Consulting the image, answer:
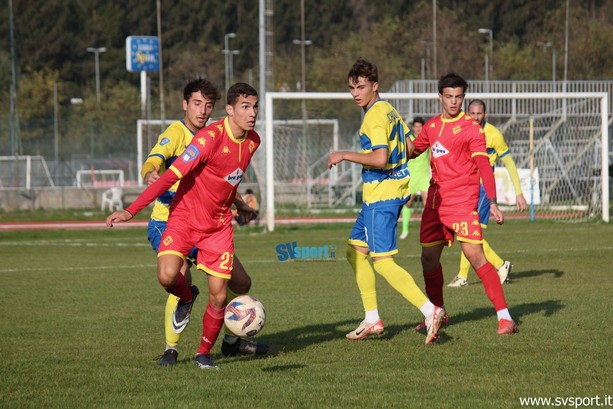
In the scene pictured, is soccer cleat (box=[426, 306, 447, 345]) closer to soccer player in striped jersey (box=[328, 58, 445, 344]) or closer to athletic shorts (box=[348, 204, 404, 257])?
soccer player in striped jersey (box=[328, 58, 445, 344])

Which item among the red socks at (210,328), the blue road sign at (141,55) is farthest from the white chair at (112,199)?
the red socks at (210,328)

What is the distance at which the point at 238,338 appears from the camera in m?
8.75

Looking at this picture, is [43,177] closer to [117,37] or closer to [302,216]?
[302,216]

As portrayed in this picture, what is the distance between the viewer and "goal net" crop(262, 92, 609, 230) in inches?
1022

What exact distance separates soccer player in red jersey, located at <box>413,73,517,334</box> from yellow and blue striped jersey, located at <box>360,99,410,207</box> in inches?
22.2

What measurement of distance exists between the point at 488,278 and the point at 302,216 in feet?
63.4

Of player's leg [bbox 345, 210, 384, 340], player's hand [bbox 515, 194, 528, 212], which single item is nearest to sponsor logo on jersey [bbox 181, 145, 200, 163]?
player's leg [bbox 345, 210, 384, 340]

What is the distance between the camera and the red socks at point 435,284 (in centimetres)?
991

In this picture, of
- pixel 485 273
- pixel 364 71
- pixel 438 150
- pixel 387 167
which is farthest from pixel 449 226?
pixel 364 71

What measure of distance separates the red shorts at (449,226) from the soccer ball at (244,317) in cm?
210

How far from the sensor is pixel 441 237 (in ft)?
32.4

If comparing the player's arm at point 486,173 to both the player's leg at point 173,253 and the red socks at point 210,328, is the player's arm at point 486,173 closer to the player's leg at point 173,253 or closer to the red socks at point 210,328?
the red socks at point 210,328

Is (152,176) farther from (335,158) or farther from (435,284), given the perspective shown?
(435,284)

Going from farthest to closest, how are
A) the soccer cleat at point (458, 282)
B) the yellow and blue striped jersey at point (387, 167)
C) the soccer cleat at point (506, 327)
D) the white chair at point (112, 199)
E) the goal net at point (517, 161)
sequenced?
the white chair at point (112, 199) < the goal net at point (517, 161) < the soccer cleat at point (458, 282) < the soccer cleat at point (506, 327) < the yellow and blue striped jersey at point (387, 167)
